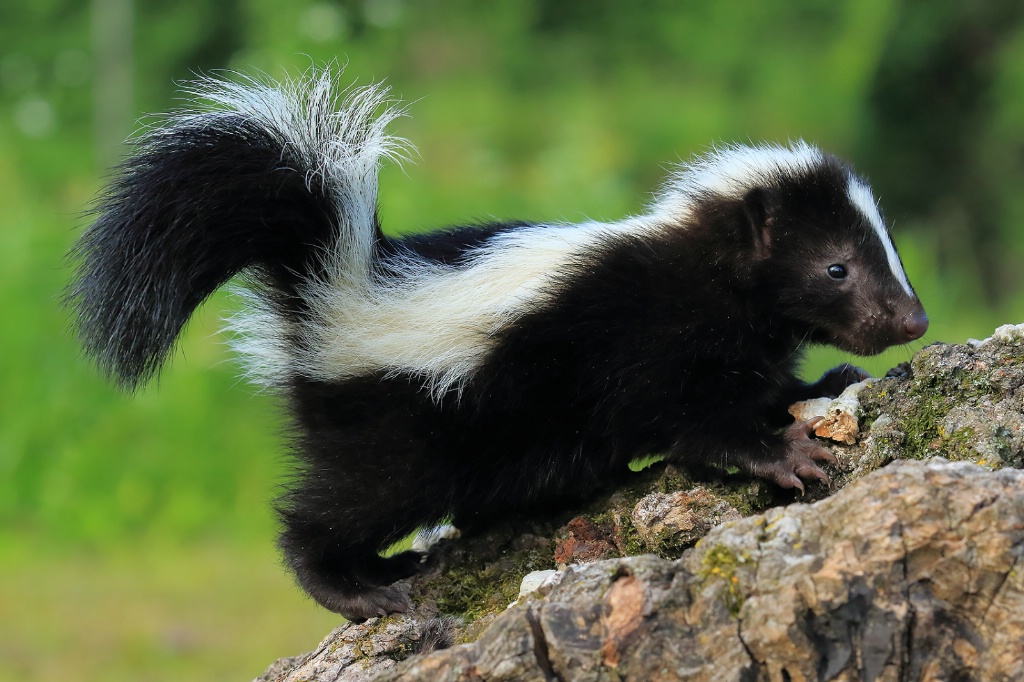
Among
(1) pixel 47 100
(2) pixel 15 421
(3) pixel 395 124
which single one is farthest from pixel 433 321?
(1) pixel 47 100

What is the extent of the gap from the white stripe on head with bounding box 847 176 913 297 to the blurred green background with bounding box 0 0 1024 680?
2.50 metres

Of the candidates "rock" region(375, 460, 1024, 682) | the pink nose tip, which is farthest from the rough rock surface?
the pink nose tip

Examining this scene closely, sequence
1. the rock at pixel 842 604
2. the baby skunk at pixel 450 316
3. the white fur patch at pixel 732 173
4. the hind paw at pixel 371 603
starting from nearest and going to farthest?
the rock at pixel 842 604
the hind paw at pixel 371 603
the baby skunk at pixel 450 316
the white fur patch at pixel 732 173

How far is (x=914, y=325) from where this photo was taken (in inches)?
180

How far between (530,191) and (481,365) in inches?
270

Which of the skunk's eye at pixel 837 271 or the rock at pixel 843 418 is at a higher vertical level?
the skunk's eye at pixel 837 271

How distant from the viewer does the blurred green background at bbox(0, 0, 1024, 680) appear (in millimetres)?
8953

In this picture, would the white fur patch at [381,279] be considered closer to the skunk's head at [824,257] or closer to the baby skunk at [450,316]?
the baby skunk at [450,316]

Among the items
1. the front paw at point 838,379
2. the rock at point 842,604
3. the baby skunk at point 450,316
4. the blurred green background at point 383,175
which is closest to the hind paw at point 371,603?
the baby skunk at point 450,316

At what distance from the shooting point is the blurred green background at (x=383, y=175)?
8953 millimetres

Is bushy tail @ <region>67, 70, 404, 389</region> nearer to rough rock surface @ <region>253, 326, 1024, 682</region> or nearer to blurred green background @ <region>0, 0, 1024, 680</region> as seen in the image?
rough rock surface @ <region>253, 326, 1024, 682</region>

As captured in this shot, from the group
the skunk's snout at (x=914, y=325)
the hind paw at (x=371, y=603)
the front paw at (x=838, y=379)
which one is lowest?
the hind paw at (x=371, y=603)

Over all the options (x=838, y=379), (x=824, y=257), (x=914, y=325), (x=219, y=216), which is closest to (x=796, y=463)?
(x=838, y=379)

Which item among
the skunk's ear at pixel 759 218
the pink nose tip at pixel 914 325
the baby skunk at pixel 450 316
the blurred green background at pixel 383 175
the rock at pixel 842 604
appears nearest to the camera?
the rock at pixel 842 604
